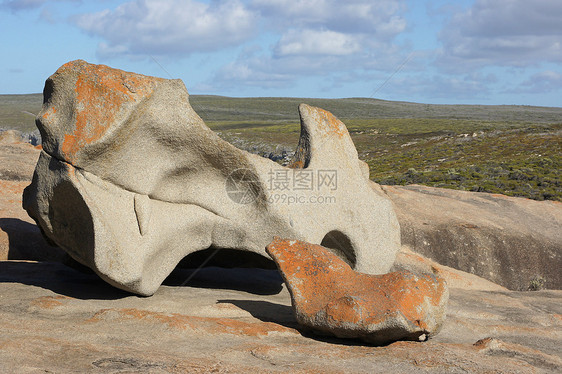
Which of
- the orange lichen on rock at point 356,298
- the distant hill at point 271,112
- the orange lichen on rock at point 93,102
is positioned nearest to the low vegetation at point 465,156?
the orange lichen on rock at point 356,298

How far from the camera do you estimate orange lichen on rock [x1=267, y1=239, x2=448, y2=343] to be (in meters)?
7.38

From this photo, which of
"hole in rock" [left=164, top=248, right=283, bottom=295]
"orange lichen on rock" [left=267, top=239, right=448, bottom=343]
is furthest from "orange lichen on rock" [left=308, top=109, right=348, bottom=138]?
"orange lichen on rock" [left=267, top=239, right=448, bottom=343]

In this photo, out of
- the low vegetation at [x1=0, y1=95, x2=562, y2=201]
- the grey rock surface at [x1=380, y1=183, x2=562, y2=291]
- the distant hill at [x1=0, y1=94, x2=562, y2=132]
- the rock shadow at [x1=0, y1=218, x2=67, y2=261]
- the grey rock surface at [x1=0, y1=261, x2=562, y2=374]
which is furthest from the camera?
the distant hill at [x1=0, y1=94, x2=562, y2=132]

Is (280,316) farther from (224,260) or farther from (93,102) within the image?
(93,102)

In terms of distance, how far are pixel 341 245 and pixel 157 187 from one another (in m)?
3.77

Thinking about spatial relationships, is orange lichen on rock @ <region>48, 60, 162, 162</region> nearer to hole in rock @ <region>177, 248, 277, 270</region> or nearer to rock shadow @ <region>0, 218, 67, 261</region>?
hole in rock @ <region>177, 248, 277, 270</region>

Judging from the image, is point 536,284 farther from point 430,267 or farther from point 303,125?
point 303,125

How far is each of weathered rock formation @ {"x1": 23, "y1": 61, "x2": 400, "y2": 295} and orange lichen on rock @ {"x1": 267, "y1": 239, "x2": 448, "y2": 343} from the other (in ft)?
5.28

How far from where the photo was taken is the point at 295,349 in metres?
7.05

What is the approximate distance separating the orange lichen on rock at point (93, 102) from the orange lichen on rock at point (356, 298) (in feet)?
9.61

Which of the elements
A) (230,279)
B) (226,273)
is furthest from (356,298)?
(226,273)

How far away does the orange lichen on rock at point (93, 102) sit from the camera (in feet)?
27.5

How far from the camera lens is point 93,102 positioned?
27.6 feet

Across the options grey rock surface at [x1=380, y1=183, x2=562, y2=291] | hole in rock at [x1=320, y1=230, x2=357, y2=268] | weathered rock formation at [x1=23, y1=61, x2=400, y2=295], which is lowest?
grey rock surface at [x1=380, y1=183, x2=562, y2=291]
